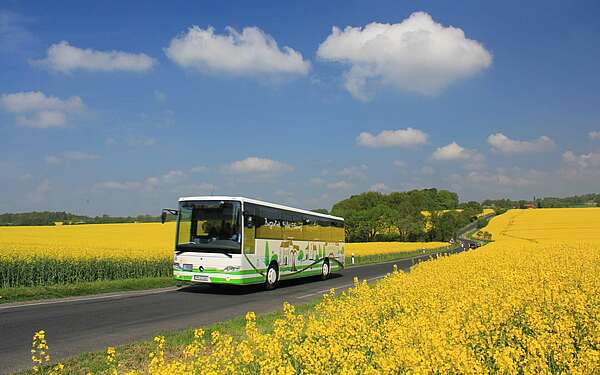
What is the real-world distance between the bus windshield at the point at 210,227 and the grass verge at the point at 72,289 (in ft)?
9.16

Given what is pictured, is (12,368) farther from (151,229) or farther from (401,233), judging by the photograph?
(401,233)

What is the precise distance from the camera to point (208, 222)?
16047 mm

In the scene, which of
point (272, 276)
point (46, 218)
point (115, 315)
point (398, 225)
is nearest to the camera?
point (115, 315)

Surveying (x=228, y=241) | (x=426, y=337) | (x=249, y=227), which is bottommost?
(x=426, y=337)

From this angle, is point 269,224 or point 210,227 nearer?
point 210,227

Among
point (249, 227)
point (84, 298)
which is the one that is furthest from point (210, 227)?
point (84, 298)

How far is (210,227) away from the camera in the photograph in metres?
16.0

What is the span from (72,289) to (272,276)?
671cm

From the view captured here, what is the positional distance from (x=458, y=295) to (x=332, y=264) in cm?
1644

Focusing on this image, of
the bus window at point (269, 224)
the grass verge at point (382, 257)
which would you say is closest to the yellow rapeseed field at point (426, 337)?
the bus window at point (269, 224)

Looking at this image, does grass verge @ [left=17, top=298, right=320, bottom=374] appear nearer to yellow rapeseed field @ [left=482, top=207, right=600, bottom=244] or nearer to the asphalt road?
the asphalt road

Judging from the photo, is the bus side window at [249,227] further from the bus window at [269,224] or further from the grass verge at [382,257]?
the grass verge at [382,257]

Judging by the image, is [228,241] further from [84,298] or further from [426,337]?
[426,337]

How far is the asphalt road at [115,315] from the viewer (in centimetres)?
799
